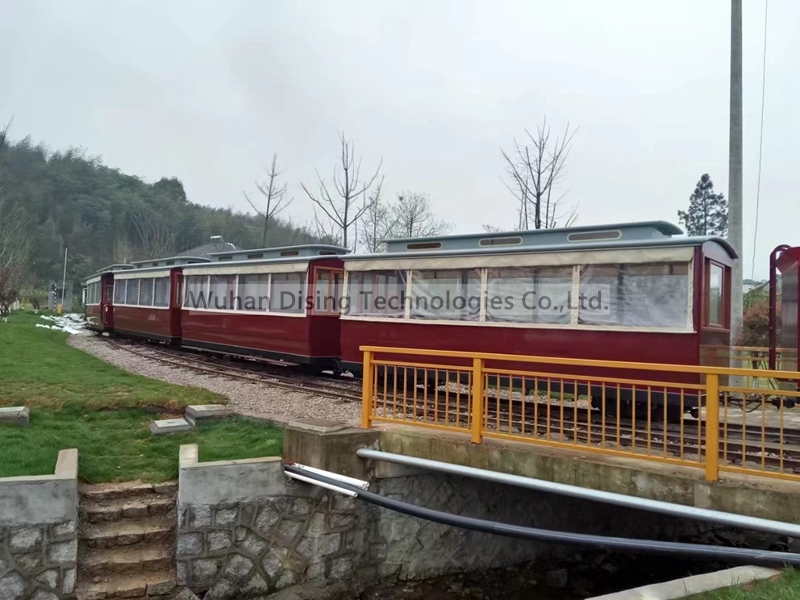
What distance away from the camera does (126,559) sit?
510cm

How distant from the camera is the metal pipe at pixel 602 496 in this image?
3832 mm

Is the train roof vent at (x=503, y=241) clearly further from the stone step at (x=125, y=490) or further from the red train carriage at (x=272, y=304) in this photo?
the stone step at (x=125, y=490)

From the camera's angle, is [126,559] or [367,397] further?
[367,397]

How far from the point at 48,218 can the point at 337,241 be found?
54.0 meters

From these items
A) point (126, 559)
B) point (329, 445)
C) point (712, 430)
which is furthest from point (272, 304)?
point (712, 430)

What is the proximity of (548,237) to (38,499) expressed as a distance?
6.94m

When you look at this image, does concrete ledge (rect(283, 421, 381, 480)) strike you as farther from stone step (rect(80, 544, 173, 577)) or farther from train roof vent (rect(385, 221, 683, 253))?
train roof vent (rect(385, 221, 683, 253))

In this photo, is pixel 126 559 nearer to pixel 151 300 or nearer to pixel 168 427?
pixel 168 427

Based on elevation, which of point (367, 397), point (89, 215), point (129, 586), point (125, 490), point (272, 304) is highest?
point (89, 215)

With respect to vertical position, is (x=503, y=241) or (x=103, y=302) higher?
(x=503, y=241)

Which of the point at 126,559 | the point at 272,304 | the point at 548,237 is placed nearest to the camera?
the point at 126,559

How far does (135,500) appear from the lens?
18.1 ft

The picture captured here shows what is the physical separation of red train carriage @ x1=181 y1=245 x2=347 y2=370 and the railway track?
398 millimetres

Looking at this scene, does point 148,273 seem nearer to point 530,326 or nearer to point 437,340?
point 437,340
